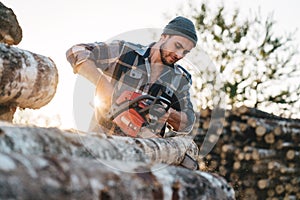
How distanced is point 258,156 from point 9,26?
3.97m

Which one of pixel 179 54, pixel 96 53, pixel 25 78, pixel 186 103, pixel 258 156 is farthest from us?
pixel 258 156

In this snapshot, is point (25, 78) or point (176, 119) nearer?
point (25, 78)

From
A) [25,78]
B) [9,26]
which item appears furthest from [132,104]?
[9,26]

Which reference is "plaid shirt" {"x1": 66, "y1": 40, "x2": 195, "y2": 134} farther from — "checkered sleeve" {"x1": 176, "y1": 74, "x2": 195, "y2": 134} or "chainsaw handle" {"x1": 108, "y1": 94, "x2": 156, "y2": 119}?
"chainsaw handle" {"x1": 108, "y1": 94, "x2": 156, "y2": 119}

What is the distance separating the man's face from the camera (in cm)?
Result: 300

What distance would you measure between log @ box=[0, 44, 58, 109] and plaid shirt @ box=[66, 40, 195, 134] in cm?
22

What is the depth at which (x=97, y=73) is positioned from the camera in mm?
2607

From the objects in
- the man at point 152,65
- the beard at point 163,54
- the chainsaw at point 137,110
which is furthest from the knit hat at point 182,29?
the chainsaw at point 137,110

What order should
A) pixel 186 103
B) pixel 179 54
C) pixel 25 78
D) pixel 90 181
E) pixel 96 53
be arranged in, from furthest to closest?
pixel 186 103
pixel 179 54
pixel 96 53
pixel 25 78
pixel 90 181

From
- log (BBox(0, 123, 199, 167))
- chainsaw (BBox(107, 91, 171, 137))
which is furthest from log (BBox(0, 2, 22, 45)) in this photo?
log (BBox(0, 123, 199, 167))

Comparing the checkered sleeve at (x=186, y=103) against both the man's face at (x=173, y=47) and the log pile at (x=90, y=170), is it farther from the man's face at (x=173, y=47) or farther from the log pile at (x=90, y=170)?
the log pile at (x=90, y=170)

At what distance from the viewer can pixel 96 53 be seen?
291cm

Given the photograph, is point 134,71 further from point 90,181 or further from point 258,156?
point 258,156

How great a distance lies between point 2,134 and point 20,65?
1590 mm
